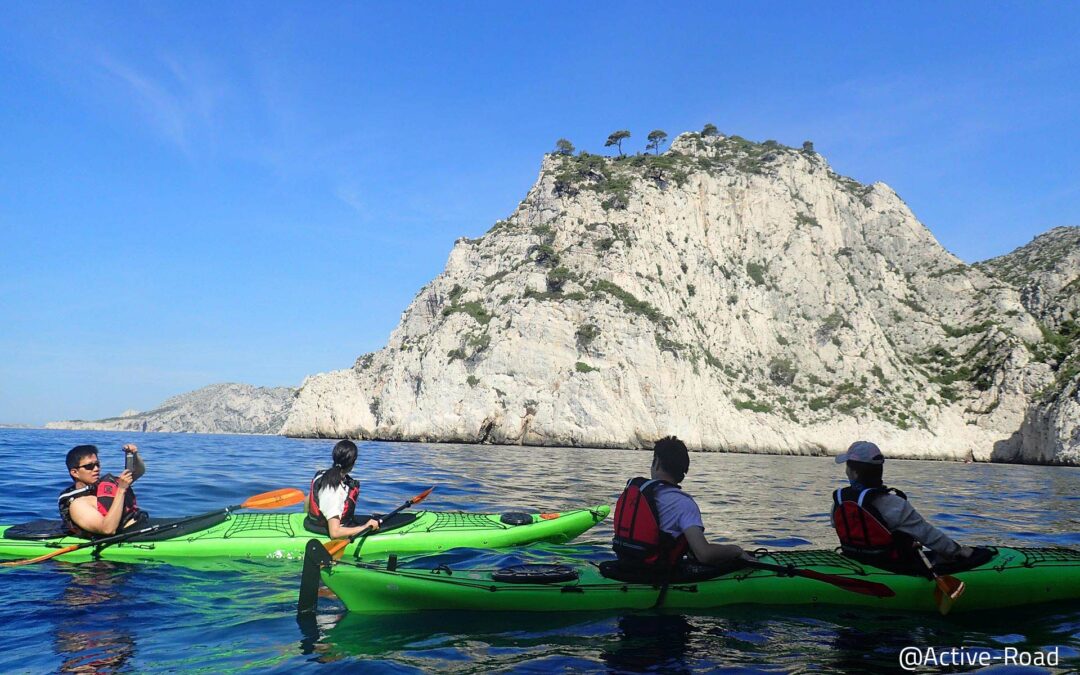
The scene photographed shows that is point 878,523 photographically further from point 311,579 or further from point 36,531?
point 36,531

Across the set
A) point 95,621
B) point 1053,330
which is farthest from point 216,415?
point 95,621

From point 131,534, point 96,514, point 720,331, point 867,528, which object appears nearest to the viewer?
point 867,528

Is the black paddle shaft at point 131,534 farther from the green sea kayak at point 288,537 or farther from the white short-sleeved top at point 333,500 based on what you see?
the white short-sleeved top at point 333,500

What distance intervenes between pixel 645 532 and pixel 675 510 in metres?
0.43

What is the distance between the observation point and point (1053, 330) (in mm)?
71500

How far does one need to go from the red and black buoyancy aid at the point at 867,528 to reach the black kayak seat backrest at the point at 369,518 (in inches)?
240

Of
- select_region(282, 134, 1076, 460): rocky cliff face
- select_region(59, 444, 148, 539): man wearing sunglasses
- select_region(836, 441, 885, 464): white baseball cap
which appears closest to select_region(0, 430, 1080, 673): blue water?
select_region(59, 444, 148, 539): man wearing sunglasses

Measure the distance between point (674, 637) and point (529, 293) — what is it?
5681cm

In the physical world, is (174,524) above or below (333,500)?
below

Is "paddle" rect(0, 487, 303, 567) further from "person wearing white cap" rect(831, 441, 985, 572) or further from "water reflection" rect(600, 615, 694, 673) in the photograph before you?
"person wearing white cap" rect(831, 441, 985, 572)

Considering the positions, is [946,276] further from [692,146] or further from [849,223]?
[692,146]

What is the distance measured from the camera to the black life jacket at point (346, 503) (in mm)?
8617

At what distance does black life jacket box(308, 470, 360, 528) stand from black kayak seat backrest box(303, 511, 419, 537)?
0.06 m

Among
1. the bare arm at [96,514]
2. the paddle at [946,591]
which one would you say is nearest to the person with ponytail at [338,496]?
the bare arm at [96,514]
